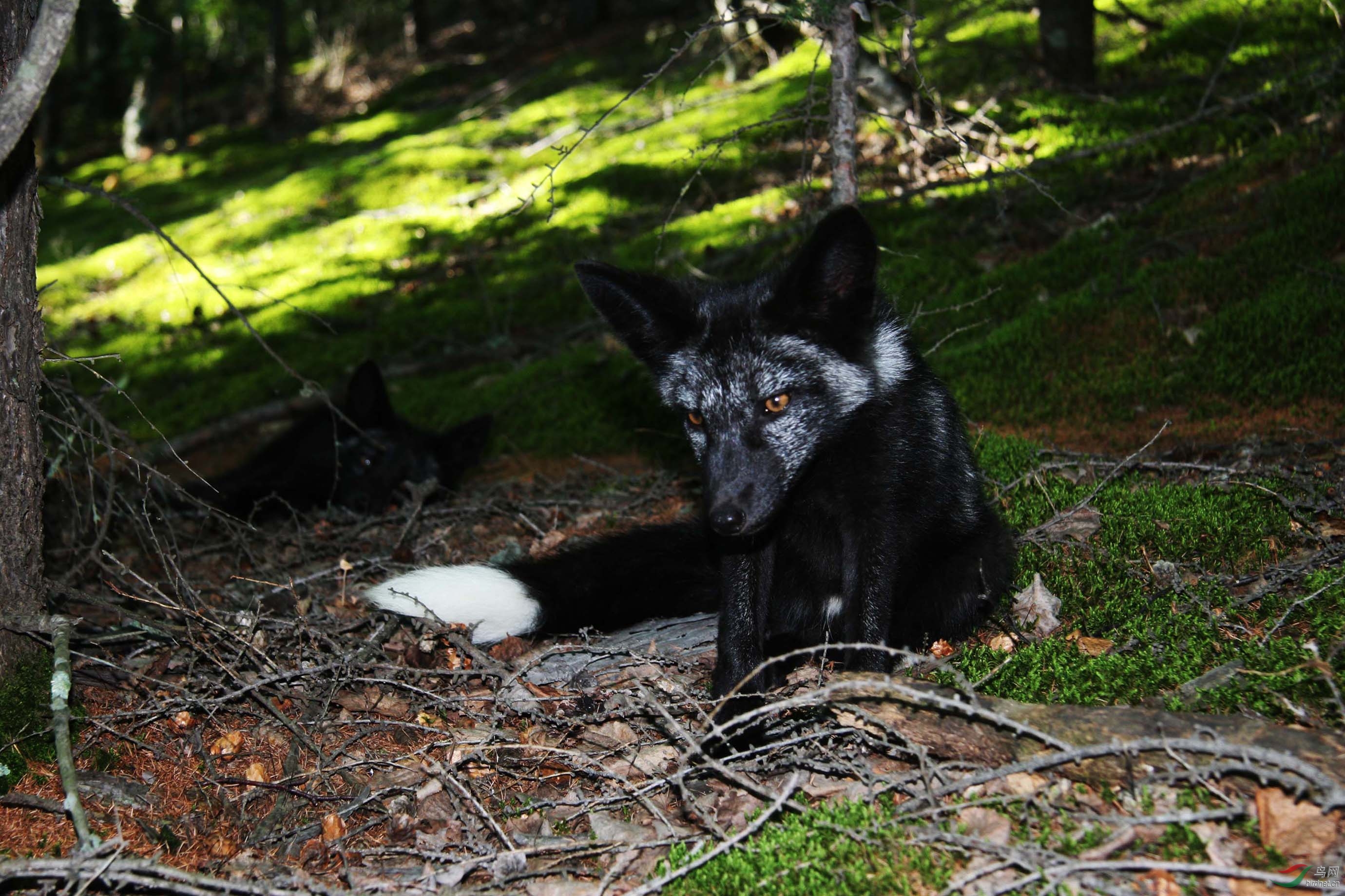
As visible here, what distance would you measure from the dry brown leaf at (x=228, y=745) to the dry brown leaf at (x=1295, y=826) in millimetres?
3690

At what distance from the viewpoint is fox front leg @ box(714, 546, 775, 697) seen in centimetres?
403

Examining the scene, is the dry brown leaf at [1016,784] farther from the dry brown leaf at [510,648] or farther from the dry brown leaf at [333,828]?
the dry brown leaf at [510,648]

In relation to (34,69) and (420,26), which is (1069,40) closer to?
(34,69)

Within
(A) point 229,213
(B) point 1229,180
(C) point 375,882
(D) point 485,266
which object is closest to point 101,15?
(A) point 229,213

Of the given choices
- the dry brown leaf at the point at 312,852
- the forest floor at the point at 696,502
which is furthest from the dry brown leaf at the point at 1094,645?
the dry brown leaf at the point at 312,852

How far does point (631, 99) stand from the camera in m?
15.6

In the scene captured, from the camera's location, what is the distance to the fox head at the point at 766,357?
3.75 meters

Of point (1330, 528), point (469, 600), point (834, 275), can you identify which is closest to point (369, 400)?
point (469, 600)

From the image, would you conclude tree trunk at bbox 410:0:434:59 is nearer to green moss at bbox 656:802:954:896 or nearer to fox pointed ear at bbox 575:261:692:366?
fox pointed ear at bbox 575:261:692:366

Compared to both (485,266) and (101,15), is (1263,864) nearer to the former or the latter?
(485,266)

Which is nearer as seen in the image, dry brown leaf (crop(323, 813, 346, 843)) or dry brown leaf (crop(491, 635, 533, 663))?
dry brown leaf (crop(323, 813, 346, 843))

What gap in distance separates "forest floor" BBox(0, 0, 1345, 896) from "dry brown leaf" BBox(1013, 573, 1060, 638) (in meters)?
0.04

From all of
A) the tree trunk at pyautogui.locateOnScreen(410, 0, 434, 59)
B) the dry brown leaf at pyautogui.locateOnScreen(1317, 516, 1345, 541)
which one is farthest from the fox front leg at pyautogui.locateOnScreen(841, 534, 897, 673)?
the tree trunk at pyautogui.locateOnScreen(410, 0, 434, 59)

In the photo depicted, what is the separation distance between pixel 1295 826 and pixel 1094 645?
4.85 ft
